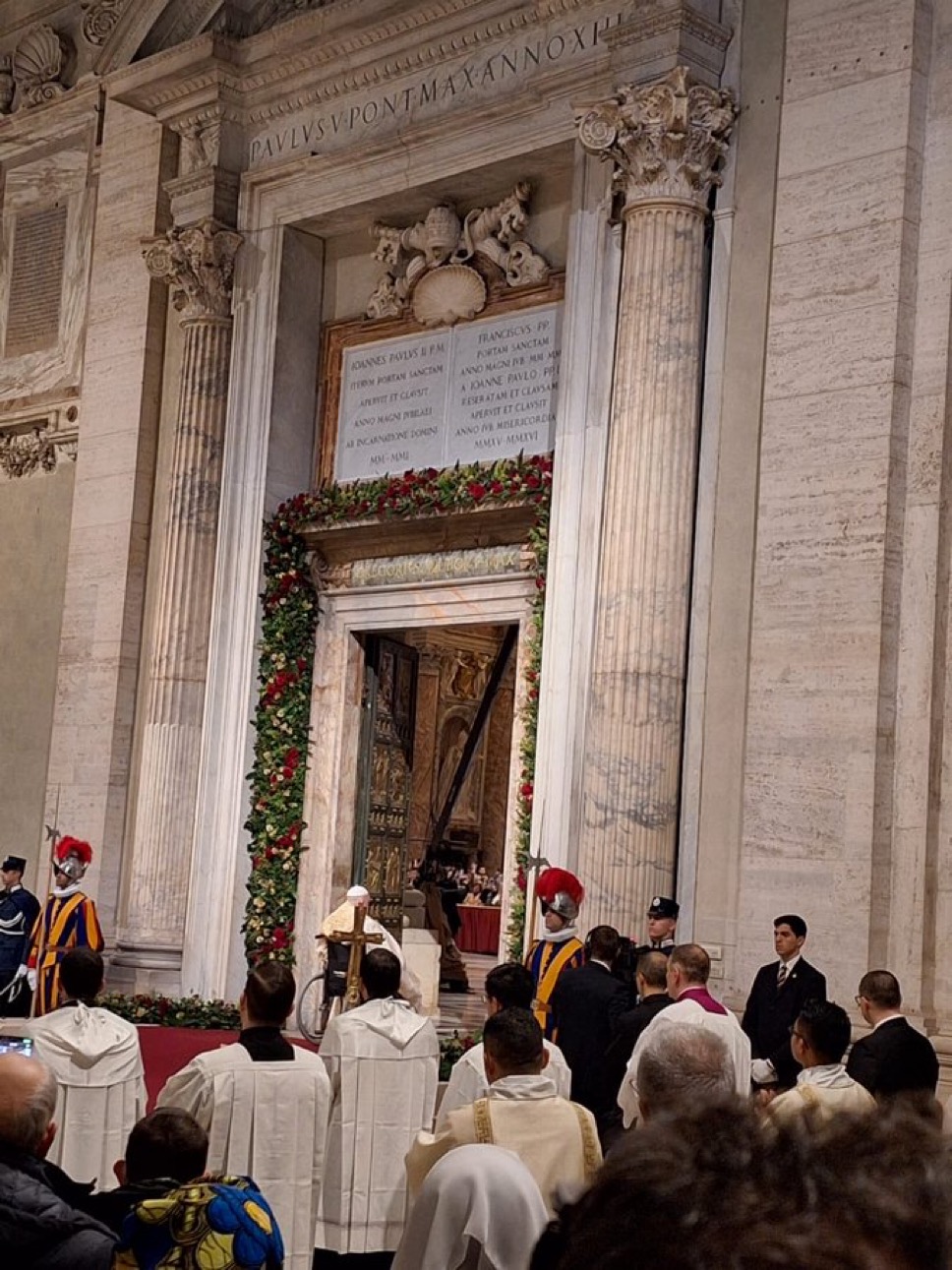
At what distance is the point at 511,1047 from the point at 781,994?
4922 mm

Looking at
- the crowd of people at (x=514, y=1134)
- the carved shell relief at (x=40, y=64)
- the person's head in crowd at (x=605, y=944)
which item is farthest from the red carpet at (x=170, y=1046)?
the carved shell relief at (x=40, y=64)

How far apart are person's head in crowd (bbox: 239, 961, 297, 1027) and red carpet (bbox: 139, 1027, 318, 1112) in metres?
5.82

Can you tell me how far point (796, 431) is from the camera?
1165 centimetres

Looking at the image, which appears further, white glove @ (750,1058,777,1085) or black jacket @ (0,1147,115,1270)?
white glove @ (750,1058,777,1085)

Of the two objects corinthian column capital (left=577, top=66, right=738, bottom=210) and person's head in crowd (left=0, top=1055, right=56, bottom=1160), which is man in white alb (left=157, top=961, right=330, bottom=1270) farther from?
corinthian column capital (left=577, top=66, right=738, bottom=210)

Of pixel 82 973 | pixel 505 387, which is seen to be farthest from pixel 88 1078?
pixel 505 387

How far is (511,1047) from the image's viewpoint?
184 inches

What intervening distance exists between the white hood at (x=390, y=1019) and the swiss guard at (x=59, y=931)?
251 inches

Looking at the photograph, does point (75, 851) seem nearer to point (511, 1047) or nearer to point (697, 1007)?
point (697, 1007)

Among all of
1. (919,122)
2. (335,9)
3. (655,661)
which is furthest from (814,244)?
(335,9)

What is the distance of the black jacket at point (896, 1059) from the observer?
6691mm

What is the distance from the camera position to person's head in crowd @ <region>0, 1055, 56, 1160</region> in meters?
4.06

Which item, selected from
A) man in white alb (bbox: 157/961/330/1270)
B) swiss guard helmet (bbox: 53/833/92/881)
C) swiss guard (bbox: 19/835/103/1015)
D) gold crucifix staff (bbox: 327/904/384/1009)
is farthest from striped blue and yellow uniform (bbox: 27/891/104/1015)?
man in white alb (bbox: 157/961/330/1270)

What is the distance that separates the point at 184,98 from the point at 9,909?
7.55m
